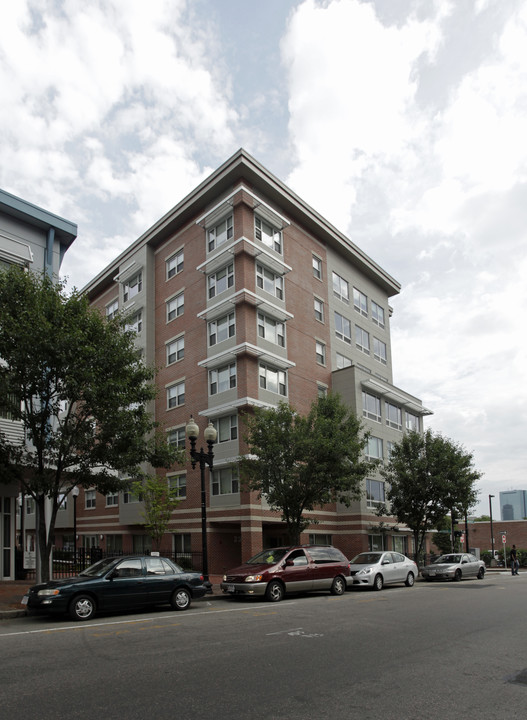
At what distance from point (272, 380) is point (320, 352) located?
6.09 m

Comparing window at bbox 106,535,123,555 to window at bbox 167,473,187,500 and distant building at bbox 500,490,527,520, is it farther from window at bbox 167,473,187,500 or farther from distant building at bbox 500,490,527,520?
distant building at bbox 500,490,527,520

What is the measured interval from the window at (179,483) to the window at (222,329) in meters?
7.66

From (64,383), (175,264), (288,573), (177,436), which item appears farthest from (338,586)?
(175,264)

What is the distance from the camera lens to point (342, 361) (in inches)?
1543

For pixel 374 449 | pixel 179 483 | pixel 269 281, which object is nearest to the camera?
pixel 269 281

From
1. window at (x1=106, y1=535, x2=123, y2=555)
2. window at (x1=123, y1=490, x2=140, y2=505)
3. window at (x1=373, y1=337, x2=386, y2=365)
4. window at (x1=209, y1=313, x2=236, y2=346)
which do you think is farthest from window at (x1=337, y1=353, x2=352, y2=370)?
window at (x1=106, y1=535, x2=123, y2=555)

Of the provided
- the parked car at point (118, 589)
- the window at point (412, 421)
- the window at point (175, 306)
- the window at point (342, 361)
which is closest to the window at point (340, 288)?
the window at point (342, 361)

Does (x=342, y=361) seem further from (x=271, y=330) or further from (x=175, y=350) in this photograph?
(x=175, y=350)

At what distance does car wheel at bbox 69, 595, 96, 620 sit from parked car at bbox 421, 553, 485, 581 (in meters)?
19.2

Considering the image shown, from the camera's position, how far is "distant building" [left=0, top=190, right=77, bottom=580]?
22.2 meters

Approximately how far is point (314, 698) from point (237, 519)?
76.6 feet

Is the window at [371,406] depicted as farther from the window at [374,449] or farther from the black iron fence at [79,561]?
the black iron fence at [79,561]

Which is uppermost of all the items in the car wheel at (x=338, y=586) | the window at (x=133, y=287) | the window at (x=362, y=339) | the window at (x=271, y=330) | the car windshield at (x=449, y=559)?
the window at (x=133, y=287)

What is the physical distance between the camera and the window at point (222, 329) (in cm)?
3212
